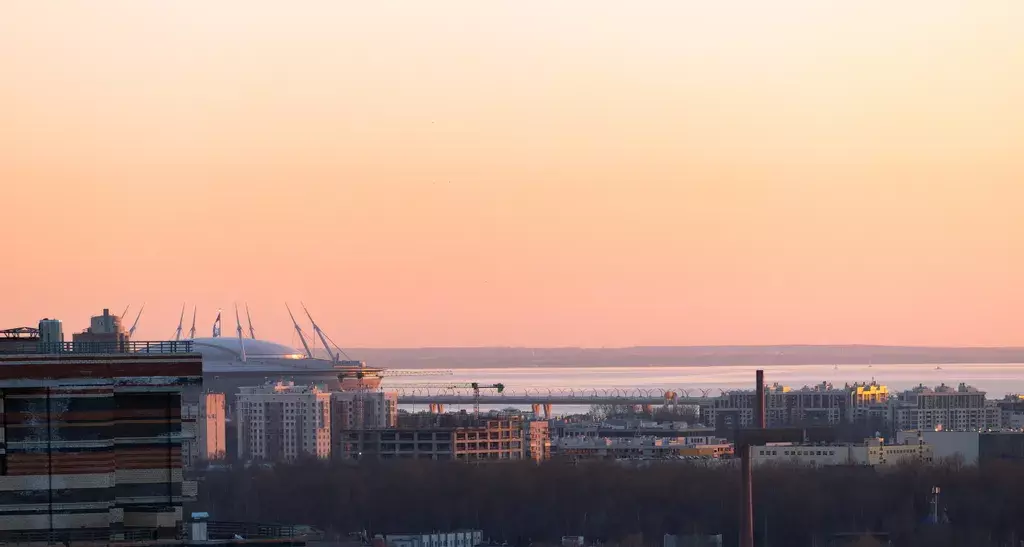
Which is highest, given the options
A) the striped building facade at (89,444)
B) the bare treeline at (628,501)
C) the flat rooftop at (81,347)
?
the flat rooftop at (81,347)

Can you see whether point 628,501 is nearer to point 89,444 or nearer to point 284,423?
point 284,423

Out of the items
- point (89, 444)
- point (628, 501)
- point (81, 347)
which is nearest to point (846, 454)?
point (628, 501)

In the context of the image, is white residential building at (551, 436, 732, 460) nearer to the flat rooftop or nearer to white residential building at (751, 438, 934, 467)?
white residential building at (751, 438, 934, 467)

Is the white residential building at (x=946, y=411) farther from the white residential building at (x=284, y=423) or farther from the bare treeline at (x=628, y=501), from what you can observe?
the bare treeline at (x=628, y=501)

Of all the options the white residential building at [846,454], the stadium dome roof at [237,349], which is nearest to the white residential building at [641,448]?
the white residential building at [846,454]

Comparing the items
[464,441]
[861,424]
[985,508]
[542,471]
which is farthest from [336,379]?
[985,508]

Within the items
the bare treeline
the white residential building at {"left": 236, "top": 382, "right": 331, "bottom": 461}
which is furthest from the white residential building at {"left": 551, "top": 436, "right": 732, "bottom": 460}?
the bare treeline
